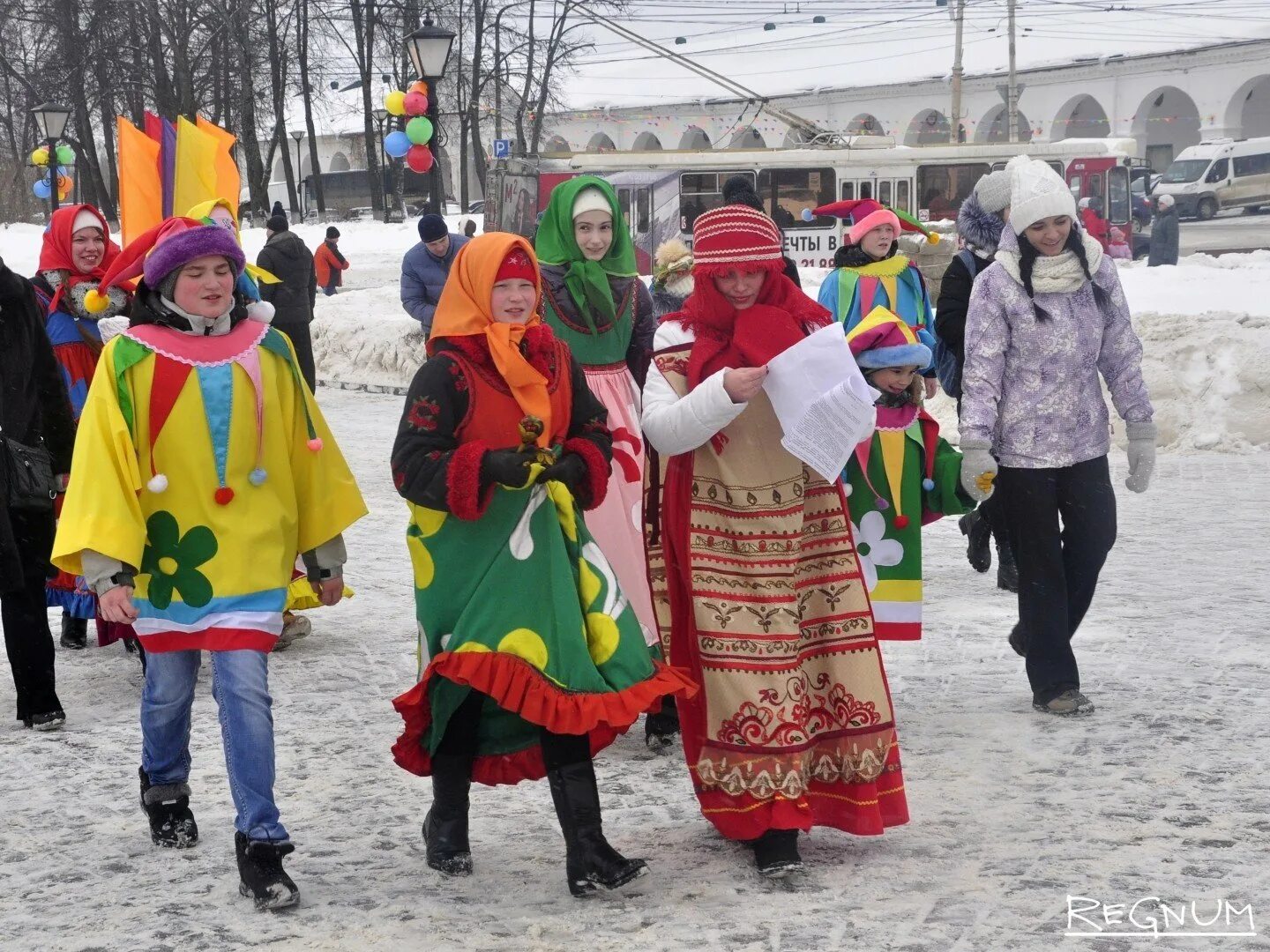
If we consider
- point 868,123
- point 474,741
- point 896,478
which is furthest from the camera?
point 868,123

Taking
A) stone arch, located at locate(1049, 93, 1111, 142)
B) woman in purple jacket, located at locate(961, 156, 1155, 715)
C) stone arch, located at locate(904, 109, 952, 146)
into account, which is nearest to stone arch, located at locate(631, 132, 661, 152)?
stone arch, located at locate(904, 109, 952, 146)

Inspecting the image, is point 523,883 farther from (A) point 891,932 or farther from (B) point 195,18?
(B) point 195,18

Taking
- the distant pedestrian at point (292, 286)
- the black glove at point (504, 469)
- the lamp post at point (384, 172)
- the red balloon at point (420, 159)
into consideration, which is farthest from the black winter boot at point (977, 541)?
the lamp post at point (384, 172)

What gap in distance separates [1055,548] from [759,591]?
1.81 meters

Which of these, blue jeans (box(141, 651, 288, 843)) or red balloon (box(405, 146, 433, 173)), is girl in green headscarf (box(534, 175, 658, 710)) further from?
red balloon (box(405, 146, 433, 173))

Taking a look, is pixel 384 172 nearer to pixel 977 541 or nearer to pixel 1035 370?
pixel 977 541

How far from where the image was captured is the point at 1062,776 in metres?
5.06

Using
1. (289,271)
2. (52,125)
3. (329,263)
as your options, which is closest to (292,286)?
(289,271)

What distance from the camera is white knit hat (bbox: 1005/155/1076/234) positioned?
5562mm

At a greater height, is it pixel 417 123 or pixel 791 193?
pixel 417 123

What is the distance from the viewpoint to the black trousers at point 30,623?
19.5 ft

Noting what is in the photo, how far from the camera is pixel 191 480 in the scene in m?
4.17

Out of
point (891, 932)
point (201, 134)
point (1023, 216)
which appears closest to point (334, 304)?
point (201, 134)

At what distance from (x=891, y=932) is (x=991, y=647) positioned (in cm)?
313
